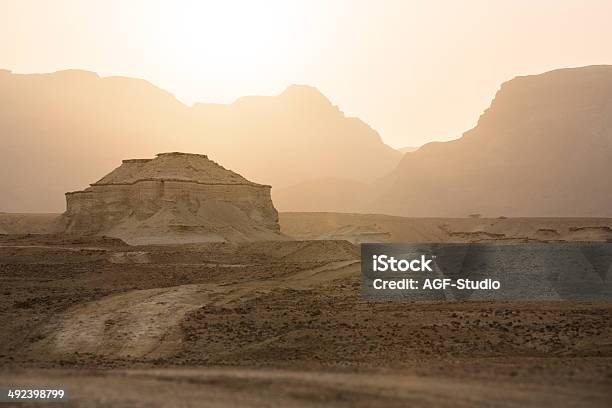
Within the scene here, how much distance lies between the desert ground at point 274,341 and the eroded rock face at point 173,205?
15552 millimetres

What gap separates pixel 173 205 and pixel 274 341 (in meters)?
35.6

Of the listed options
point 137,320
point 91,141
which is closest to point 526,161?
point 91,141

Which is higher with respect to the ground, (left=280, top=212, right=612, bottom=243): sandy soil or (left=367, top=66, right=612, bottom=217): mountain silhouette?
(left=367, top=66, right=612, bottom=217): mountain silhouette

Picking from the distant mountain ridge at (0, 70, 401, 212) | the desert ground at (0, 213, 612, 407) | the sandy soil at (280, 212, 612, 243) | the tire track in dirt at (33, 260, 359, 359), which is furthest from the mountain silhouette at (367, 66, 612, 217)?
the tire track in dirt at (33, 260, 359, 359)

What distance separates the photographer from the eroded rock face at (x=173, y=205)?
156ft

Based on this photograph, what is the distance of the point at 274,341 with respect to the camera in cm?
1584

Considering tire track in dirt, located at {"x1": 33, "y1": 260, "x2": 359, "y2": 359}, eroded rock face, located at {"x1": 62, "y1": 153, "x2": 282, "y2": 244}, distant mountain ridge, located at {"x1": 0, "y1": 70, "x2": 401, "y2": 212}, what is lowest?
tire track in dirt, located at {"x1": 33, "y1": 260, "x2": 359, "y2": 359}

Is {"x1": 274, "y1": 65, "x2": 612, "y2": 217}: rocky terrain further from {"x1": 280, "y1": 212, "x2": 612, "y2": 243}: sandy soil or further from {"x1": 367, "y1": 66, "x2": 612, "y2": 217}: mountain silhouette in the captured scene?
{"x1": 280, "y1": 212, "x2": 612, "y2": 243}: sandy soil

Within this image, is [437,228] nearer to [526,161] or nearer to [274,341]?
[526,161]

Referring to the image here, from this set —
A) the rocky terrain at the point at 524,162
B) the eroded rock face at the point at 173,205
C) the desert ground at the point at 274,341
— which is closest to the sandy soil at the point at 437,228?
the eroded rock face at the point at 173,205

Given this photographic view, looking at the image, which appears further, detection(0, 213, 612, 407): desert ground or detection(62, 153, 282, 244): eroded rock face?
detection(62, 153, 282, 244): eroded rock face

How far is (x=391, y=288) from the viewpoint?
70.9 ft

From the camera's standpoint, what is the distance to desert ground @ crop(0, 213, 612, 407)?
32.3ft

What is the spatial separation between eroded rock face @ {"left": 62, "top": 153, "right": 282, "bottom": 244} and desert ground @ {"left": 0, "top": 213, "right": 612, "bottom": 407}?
15552 millimetres
